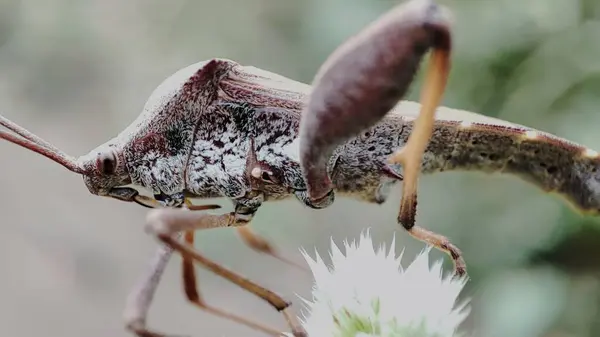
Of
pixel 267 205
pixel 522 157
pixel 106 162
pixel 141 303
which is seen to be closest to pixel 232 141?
pixel 106 162

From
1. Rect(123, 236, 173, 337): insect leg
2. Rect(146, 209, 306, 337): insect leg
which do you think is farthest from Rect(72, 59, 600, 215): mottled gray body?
Rect(123, 236, 173, 337): insect leg

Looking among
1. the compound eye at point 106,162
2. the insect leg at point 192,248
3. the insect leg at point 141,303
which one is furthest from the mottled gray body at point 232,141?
the insect leg at point 141,303

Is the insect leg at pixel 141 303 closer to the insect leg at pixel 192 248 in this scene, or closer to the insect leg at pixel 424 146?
the insect leg at pixel 192 248

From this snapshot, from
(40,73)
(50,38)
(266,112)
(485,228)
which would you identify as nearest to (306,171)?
Result: (266,112)

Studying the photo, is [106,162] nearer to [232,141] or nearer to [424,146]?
[232,141]

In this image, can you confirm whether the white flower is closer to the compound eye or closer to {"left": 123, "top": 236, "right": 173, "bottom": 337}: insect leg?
{"left": 123, "top": 236, "right": 173, "bottom": 337}: insect leg

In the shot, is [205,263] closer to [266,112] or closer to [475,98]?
[266,112]
